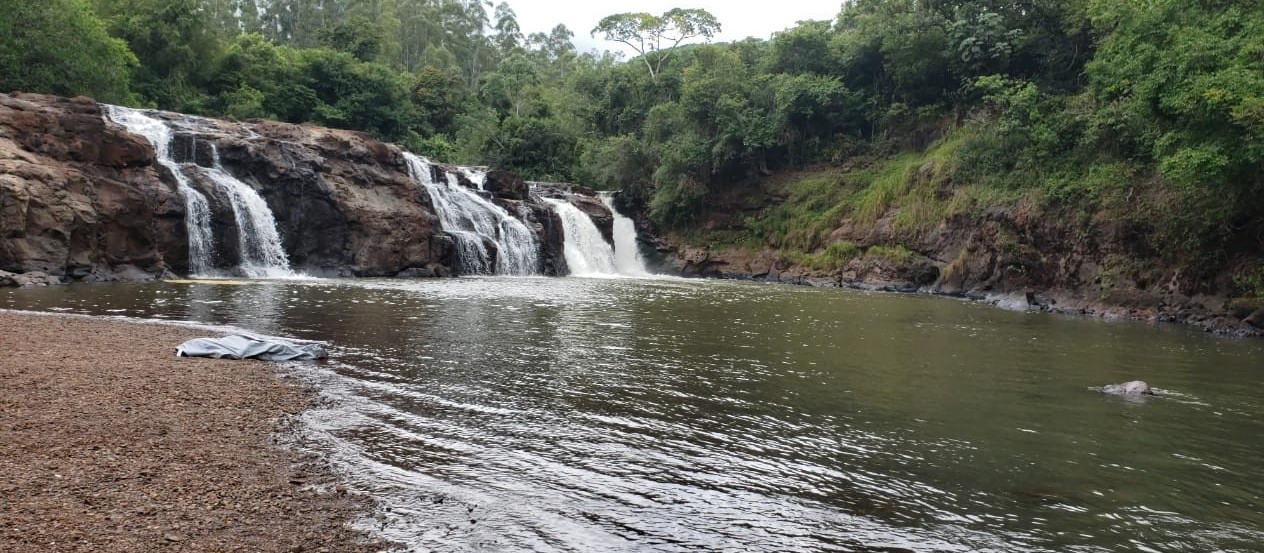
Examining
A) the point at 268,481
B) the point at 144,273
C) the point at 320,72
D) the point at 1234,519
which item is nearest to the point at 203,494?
the point at 268,481

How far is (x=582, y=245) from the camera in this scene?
141 feet

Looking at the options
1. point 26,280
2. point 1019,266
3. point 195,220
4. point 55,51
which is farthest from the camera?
point 55,51

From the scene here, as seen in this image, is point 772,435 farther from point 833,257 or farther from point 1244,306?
point 833,257

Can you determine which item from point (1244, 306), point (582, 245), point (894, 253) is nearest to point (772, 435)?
point (1244, 306)

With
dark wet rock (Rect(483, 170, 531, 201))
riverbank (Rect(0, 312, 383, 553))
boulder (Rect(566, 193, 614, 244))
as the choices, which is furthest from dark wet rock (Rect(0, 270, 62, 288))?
boulder (Rect(566, 193, 614, 244))

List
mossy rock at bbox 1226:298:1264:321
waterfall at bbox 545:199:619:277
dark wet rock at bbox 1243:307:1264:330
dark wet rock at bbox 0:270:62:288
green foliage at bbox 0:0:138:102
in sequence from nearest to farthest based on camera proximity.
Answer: dark wet rock at bbox 1243:307:1264:330 → mossy rock at bbox 1226:298:1264:321 → dark wet rock at bbox 0:270:62:288 → green foliage at bbox 0:0:138:102 → waterfall at bbox 545:199:619:277

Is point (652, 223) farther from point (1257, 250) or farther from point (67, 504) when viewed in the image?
point (67, 504)

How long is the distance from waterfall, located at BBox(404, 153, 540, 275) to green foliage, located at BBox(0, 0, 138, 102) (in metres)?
14.6

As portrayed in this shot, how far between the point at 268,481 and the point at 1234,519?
8058mm

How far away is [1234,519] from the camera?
20.3 feet

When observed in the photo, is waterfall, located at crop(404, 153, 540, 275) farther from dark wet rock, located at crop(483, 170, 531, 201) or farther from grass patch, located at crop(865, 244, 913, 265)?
grass patch, located at crop(865, 244, 913, 265)

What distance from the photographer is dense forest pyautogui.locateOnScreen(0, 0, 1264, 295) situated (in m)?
21.8

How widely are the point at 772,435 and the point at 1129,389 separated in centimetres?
659

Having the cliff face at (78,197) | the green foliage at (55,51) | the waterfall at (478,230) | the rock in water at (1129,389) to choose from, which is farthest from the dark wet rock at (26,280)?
the rock in water at (1129,389)
